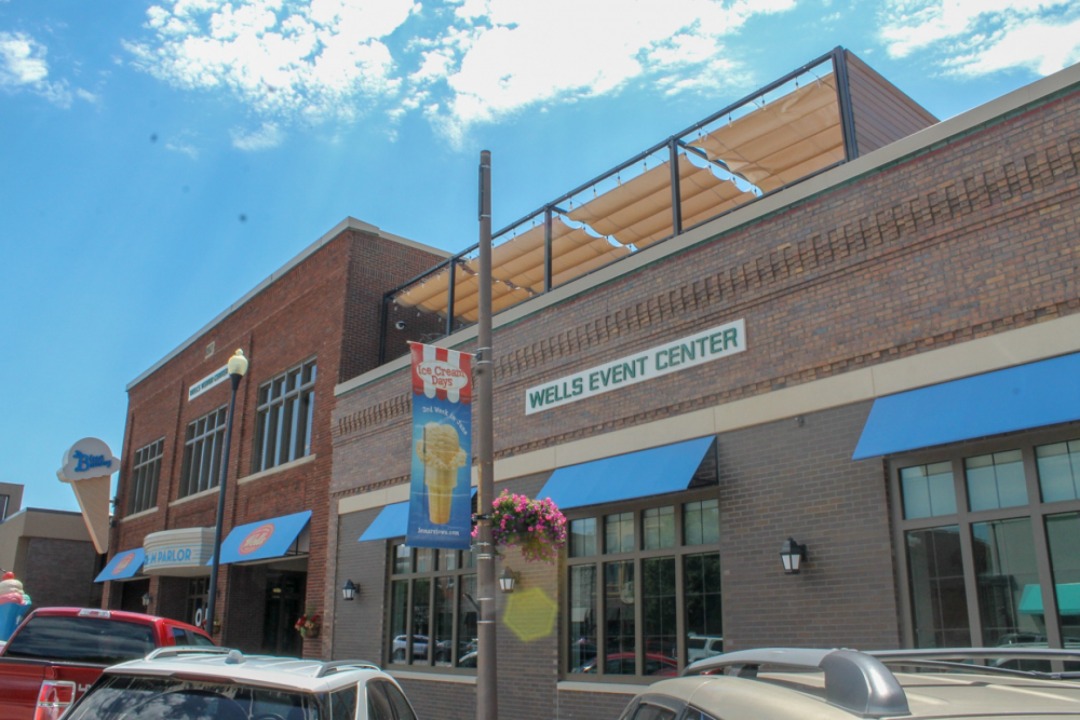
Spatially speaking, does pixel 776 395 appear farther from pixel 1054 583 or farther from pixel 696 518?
pixel 1054 583

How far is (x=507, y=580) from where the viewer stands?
580 inches

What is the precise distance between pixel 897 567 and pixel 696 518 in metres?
3.03

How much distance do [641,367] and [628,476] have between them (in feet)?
5.33

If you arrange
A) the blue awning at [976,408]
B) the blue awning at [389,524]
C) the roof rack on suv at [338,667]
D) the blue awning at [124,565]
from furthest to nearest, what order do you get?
the blue awning at [124,565] → the blue awning at [389,524] → the blue awning at [976,408] → the roof rack on suv at [338,667]

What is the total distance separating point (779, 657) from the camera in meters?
3.13

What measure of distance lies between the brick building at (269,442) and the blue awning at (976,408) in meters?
13.1

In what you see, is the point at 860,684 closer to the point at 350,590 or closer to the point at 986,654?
the point at 986,654

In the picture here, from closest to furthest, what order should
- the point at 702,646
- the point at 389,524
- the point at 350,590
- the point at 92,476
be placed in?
the point at 702,646 → the point at 389,524 → the point at 350,590 → the point at 92,476

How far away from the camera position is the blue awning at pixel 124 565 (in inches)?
1144

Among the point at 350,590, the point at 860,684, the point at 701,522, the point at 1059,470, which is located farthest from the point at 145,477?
the point at 860,684

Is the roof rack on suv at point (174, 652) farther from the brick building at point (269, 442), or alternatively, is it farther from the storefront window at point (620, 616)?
the brick building at point (269, 442)

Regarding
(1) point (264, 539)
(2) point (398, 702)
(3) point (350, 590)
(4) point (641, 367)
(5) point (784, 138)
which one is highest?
(5) point (784, 138)

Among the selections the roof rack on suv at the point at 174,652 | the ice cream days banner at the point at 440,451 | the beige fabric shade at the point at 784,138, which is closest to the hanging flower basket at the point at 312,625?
the ice cream days banner at the point at 440,451

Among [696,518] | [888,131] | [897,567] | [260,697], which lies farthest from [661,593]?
[260,697]
